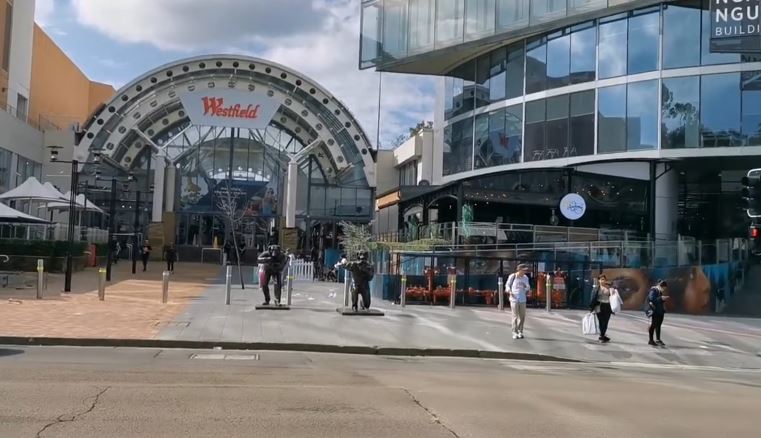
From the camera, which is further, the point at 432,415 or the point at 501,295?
the point at 501,295

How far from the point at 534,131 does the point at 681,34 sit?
790 centimetres

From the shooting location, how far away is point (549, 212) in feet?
116

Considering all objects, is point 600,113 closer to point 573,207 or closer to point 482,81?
point 573,207

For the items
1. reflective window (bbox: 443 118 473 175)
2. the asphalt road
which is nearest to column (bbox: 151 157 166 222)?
reflective window (bbox: 443 118 473 175)

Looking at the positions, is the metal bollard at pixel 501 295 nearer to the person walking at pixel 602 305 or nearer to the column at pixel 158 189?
the person walking at pixel 602 305

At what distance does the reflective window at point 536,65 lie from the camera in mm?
35125

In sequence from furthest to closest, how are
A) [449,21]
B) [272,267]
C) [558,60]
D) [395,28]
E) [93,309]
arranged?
1. [395,28]
2. [449,21]
3. [558,60]
4. [272,267]
5. [93,309]

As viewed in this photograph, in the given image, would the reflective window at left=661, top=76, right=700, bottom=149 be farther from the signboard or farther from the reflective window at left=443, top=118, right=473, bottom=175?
the signboard

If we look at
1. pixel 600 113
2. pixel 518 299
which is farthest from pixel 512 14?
pixel 518 299

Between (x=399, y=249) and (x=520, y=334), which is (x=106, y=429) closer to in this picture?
(x=520, y=334)

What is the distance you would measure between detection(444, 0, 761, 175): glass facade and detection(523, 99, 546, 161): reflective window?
5cm

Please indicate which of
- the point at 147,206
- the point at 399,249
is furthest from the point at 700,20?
the point at 147,206

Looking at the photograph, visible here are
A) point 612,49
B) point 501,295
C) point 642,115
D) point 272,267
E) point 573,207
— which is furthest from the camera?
point 612,49

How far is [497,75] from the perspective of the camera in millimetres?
38031
